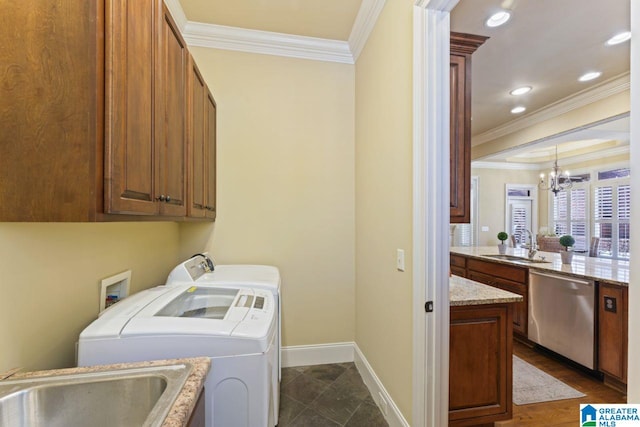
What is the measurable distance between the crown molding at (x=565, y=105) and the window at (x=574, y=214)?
3152 millimetres

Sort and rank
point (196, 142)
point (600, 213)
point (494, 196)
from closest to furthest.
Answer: point (196, 142) → point (600, 213) → point (494, 196)

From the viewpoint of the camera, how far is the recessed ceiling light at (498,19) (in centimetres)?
205

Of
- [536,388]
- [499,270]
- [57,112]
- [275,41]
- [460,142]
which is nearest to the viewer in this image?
[57,112]

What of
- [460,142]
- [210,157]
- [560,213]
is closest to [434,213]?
[460,142]

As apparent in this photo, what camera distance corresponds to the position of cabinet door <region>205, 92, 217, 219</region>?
212 centimetres

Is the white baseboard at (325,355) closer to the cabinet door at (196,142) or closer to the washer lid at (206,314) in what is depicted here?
the washer lid at (206,314)

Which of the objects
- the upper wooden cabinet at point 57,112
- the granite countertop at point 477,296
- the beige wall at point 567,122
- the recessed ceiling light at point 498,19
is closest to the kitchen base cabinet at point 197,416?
the upper wooden cabinet at point 57,112

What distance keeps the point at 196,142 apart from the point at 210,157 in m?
0.41

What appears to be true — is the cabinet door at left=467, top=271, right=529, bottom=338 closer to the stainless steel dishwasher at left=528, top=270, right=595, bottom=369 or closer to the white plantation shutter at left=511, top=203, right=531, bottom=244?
the stainless steel dishwasher at left=528, top=270, right=595, bottom=369

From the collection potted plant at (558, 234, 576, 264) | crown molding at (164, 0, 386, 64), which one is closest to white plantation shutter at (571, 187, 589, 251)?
potted plant at (558, 234, 576, 264)

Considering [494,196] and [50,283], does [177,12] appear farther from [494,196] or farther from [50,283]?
[494,196]

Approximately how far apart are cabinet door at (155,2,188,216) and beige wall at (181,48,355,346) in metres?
0.88

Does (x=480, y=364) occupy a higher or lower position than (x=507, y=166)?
lower

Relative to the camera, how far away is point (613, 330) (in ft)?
7.27
